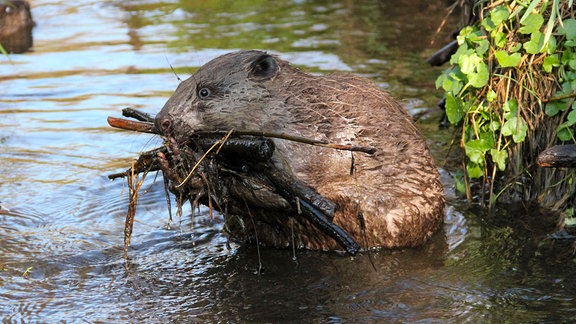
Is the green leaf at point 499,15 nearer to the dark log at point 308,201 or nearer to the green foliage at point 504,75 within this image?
the green foliage at point 504,75

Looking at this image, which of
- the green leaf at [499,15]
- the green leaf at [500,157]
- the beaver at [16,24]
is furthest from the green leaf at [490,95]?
the beaver at [16,24]

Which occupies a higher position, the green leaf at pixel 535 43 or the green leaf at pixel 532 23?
the green leaf at pixel 532 23

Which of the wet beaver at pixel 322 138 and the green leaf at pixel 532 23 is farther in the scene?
the green leaf at pixel 532 23

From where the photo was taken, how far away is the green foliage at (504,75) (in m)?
5.61

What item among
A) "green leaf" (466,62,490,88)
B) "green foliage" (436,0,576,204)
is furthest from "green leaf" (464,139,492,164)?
"green leaf" (466,62,490,88)

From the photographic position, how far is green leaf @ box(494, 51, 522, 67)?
18.7 ft

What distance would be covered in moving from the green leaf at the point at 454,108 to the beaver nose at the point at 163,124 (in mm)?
1999

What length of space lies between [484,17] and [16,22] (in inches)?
306

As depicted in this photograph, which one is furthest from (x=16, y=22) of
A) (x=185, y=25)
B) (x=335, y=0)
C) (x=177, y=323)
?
(x=177, y=323)

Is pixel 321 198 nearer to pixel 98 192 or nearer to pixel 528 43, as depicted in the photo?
pixel 528 43

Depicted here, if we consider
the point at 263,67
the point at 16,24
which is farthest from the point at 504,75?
the point at 16,24

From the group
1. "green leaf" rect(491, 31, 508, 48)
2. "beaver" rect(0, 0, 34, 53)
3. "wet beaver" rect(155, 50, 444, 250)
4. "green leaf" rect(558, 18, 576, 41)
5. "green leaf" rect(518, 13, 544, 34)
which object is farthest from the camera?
"beaver" rect(0, 0, 34, 53)

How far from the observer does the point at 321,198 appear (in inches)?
199

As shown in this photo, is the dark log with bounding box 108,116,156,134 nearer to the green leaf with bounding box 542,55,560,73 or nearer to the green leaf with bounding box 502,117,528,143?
the green leaf with bounding box 502,117,528,143
